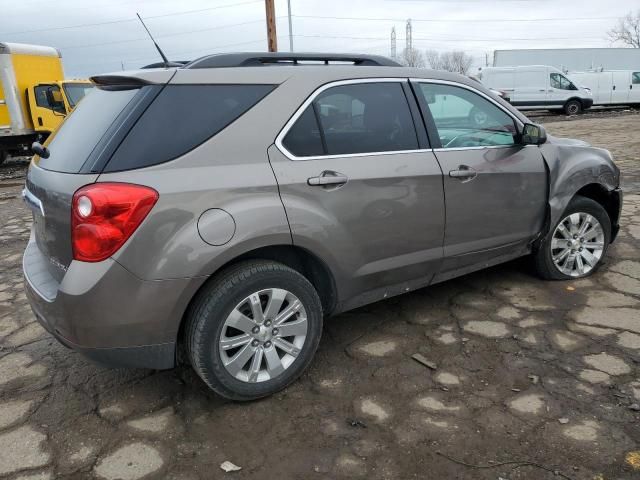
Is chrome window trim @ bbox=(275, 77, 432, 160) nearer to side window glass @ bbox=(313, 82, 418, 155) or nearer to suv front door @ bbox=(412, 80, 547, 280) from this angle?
side window glass @ bbox=(313, 82, 418, 155)

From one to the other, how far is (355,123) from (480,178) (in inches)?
37.1

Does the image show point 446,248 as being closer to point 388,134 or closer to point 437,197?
point 437,197

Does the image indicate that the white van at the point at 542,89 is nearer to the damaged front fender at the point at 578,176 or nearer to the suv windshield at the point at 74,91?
the suv windshield at the point at 74,91

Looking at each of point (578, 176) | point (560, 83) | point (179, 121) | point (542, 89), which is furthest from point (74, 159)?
point (560, 83)

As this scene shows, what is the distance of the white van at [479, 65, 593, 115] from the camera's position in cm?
2236

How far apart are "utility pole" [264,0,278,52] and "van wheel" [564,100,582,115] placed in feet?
40.4

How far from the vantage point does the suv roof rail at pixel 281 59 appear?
272 cm

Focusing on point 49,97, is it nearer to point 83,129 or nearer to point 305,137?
point 83,129

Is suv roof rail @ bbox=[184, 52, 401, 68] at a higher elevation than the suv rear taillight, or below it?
higher

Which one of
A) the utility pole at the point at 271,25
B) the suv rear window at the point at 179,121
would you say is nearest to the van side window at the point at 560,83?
the utility pole at the point at 271,25

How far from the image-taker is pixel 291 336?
2789 mm

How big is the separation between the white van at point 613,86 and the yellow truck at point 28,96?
69.6 feet

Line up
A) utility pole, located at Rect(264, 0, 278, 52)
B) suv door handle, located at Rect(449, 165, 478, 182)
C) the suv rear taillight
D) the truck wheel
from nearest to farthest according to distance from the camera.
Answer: the suv rear taillight
suv door handle, located at Rect(449, 165, 478, 182)
the truck wheel
utility pole, located at Rect(264, 0, 278, 52)

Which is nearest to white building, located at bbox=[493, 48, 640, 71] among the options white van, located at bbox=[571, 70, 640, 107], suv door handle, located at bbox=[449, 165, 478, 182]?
white van, located at bbox=[571, 70, 640, 107]
